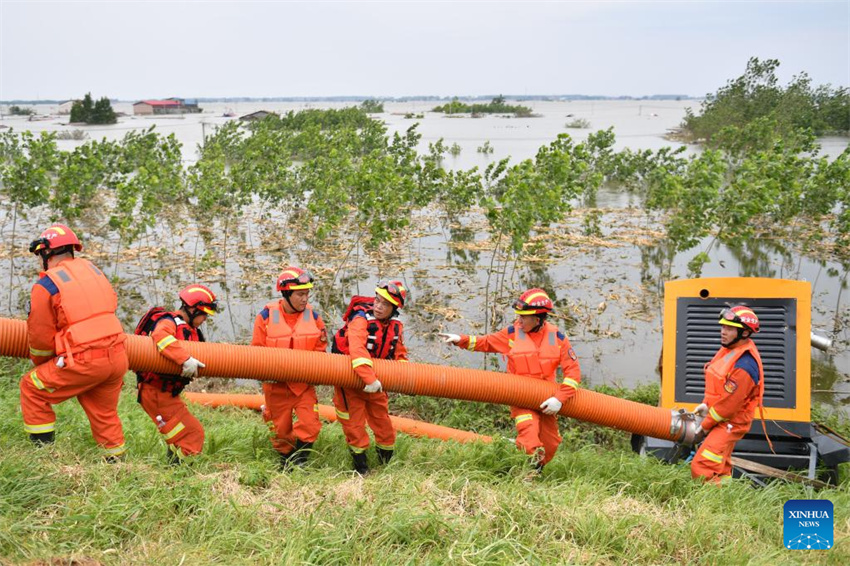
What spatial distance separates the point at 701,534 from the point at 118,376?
416 cm

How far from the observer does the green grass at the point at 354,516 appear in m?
3.89

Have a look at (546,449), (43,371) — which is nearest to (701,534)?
(546,449)

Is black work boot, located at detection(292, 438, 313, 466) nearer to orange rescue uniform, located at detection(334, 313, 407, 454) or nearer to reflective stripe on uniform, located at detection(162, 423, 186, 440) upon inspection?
orange rescue uniform, located at detection(334, 313, 407, 454)

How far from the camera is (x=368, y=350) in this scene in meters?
6.13

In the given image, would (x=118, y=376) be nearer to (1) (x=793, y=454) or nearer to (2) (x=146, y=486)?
(2) (x=146, y=486)

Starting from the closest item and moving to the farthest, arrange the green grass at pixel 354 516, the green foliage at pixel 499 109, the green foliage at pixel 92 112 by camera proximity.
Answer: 1. the green grass at pixel 354 516
2. the green foliage at pixel 92 112
3. the green foliage at pixel 499 109

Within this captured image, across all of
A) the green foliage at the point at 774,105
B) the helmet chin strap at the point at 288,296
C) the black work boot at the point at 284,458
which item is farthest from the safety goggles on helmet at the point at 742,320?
the green foliage at the point at 774,105

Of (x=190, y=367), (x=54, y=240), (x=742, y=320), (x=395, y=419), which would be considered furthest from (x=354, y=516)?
(x=395, y=419)

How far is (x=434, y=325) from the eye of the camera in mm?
14422

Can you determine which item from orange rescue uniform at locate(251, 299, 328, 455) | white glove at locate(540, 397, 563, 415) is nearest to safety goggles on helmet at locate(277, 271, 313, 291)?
orange rescue uniform at locate(251, 299, 328, 455)

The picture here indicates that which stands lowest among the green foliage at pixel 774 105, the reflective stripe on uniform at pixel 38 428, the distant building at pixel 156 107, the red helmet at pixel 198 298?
the reflective stripe on uniform at pixel 38 428

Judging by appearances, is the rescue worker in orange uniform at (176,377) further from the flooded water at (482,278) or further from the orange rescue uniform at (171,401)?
the flooded water at (482,278)

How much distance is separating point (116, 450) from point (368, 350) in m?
2.10

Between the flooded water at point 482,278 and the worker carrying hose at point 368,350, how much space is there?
5.79 meters
